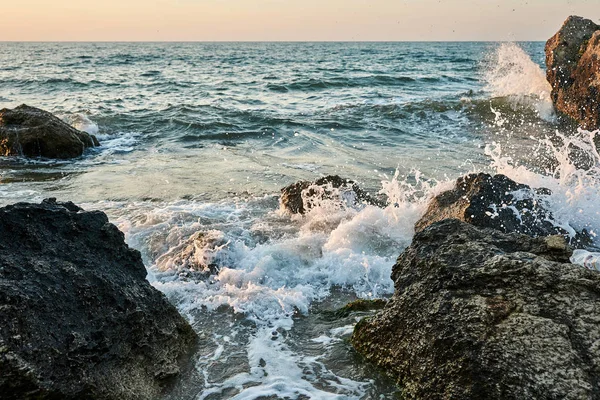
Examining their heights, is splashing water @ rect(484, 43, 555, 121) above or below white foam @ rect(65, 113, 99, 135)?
above

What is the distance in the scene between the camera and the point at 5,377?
2.54 metres

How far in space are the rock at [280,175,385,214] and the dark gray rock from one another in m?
→ 1.34

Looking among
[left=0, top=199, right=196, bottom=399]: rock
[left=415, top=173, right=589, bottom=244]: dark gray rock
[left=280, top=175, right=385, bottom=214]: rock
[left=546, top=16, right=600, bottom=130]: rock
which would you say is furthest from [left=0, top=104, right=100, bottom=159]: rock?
[left=546, top=16, right=600, bottom=130]: rock

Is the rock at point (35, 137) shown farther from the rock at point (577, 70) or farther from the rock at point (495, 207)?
the rock at point (577, 70)

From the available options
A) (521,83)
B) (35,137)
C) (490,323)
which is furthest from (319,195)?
(521,83)

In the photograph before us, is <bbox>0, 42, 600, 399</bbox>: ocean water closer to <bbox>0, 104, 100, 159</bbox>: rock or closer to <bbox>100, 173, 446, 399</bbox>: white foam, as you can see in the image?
<bbox>100, 173, 446, 399</bbox>: white foam

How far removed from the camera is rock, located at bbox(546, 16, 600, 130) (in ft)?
41.2

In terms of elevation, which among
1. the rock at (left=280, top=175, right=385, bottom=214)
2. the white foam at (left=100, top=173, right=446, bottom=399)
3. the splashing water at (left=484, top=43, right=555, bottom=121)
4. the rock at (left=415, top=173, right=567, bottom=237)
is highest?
the splashing water at (left=484, top=43, right=555, bottom=121)

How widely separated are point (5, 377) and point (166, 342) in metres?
1.13

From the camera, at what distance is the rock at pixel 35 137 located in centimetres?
1029

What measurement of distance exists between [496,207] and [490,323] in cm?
248

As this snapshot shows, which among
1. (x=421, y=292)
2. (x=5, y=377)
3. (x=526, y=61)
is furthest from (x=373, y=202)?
(x=526, y=61)

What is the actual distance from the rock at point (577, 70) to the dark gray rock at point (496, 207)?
27.8 feet

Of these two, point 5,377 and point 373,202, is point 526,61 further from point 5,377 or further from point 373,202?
point 5,377
